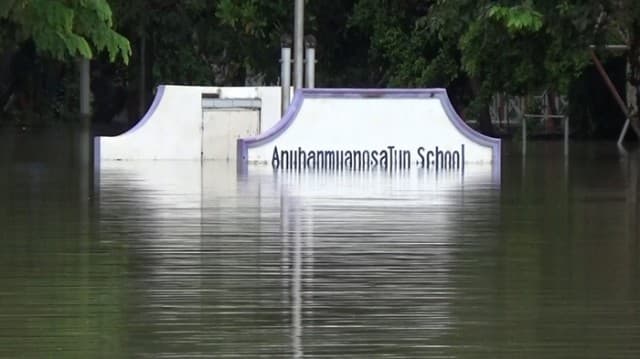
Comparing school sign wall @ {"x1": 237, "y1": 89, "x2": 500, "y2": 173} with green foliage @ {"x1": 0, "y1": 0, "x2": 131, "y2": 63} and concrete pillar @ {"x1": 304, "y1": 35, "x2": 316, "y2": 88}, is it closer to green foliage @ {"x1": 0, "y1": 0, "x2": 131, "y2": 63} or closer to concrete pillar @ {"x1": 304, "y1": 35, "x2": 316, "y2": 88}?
green foliage @ {"x1": 0, "y1": 0, "x2": 131, "y2": 63}

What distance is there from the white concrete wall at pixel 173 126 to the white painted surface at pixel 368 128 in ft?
9.54

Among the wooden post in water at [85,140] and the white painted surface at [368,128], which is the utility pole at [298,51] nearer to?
the white painted surface at [368,128]

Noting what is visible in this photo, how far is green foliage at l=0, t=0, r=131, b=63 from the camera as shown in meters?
24.1

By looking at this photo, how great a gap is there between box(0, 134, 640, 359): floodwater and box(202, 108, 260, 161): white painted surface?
8505mm

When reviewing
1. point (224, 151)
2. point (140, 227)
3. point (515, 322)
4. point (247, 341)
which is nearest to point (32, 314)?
point (247, 341)

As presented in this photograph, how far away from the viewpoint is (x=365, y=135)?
2672 cm

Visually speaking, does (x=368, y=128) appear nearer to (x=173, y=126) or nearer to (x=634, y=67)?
(x=173, y=126)

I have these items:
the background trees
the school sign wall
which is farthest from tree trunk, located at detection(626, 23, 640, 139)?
the school sign wall

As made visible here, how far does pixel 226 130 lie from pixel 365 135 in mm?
4002

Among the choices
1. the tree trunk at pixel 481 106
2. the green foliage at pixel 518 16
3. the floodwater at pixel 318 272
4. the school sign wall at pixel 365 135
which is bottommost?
the floodwater at pixel 318 272

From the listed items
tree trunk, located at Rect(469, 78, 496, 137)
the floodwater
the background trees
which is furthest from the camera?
tree trunk, located at Rect(469, 78, 496, 137)

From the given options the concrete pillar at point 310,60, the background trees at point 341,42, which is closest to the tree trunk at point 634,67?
the background trees at point 341,42

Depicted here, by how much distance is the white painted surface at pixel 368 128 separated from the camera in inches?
1045

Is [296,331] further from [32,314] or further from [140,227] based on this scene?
[140,227]
